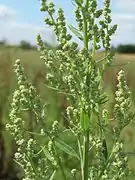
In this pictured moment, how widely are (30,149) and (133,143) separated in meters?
5.24

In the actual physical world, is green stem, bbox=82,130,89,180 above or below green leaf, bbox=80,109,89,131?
below

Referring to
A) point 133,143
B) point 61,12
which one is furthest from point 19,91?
point 133,143

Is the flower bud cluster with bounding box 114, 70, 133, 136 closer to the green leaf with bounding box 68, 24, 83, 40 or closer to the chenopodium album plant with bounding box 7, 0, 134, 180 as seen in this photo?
the chenopodium album plant with bounding box 7, 0, 134, 180

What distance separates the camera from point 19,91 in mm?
2045

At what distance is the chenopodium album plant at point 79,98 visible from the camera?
195 cm

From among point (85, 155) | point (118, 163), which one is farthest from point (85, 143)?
point (118, 163)

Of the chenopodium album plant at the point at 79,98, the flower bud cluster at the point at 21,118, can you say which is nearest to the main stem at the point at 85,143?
the chenopodium album plant at the point at 79,98

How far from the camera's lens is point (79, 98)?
1988 millimetres

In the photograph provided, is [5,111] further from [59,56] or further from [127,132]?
[59,56]

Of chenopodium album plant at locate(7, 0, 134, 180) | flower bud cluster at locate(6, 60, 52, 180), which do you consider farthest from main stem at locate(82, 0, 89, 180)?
flower bud cluster at locate(6, 60, 52, 180)

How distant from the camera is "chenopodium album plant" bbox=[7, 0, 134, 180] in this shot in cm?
195

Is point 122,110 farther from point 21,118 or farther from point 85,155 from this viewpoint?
point 21,118

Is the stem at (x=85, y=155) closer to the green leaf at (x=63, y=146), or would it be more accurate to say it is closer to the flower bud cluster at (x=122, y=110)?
the green leaf at (x=63, y=146)

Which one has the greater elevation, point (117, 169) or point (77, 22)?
point (77, 22)
